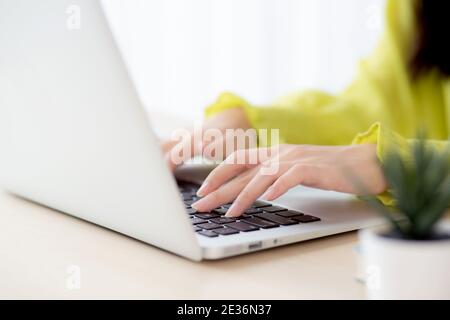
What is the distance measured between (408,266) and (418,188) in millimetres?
51

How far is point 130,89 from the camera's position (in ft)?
1.68

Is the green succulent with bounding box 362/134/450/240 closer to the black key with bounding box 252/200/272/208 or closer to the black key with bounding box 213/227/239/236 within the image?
the black key with bounding box 213/227/239/236

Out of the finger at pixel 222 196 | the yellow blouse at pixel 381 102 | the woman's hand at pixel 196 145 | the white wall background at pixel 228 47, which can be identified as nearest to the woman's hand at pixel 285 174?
the finger at pixel 222 196

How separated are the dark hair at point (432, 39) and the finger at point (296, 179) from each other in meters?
0.56

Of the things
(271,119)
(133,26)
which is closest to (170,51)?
(133,26)

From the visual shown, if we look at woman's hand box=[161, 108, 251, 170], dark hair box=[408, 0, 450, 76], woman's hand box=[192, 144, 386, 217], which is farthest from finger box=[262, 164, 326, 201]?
dark hair box=[408, 0, 450, 76]

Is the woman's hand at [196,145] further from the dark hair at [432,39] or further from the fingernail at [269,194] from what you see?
the dark hair at [432,39]

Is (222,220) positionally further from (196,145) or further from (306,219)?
(196,145)

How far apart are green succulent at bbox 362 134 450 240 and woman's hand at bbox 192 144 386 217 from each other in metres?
0.23

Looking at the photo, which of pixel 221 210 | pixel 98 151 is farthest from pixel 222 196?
pixel 98 151

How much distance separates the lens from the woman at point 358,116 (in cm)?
71

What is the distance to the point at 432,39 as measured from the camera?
3.86ft
